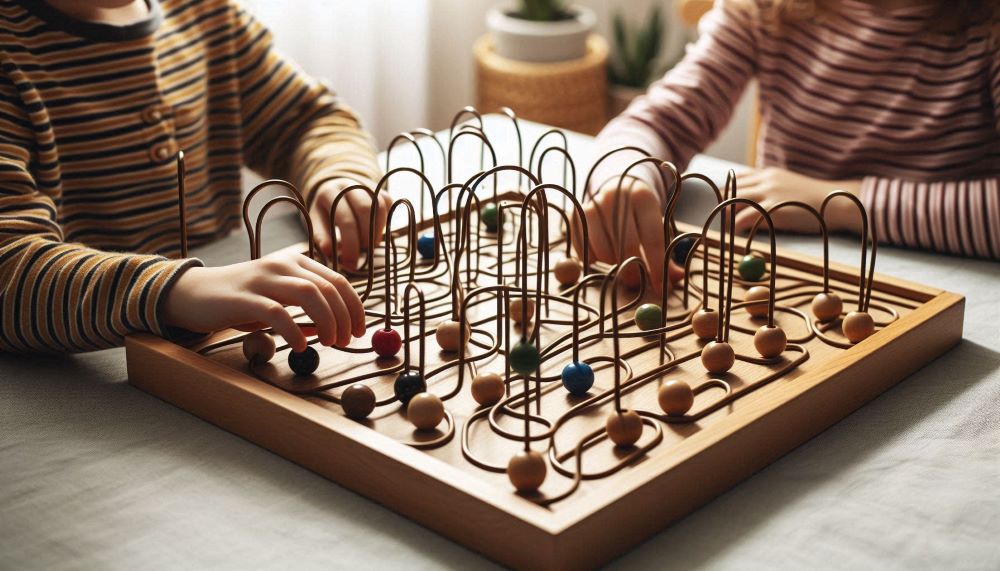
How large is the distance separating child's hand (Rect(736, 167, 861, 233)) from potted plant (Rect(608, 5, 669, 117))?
4.49ft

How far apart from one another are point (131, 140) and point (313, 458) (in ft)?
1.85

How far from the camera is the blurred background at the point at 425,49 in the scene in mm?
2314

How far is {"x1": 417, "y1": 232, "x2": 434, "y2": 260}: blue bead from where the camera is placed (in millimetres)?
1001

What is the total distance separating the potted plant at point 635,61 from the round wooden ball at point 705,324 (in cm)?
179

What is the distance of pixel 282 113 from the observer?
1.29m

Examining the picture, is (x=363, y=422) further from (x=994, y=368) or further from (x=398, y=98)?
(x=398, y=98)

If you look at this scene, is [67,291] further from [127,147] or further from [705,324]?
[705,324]

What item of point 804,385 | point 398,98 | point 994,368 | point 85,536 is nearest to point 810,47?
point 994,368

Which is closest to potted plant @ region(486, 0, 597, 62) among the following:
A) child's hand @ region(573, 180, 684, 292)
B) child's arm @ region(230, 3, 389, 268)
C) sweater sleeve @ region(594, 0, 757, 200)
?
sweater sleeve @ region(594, 0, 757, 200)

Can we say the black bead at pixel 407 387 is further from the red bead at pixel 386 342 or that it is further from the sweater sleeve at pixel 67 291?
the sweater sleeve at pixel 67 291

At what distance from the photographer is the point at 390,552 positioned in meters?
0.61

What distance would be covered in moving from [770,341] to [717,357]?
2.0 inches

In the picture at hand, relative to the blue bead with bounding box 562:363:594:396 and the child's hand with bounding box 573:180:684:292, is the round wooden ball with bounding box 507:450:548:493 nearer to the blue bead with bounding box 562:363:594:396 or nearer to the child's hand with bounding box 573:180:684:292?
the blue bead with bounding box 562:363:594:396

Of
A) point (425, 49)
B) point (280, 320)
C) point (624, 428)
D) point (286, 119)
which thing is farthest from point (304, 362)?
point (425, 49)
